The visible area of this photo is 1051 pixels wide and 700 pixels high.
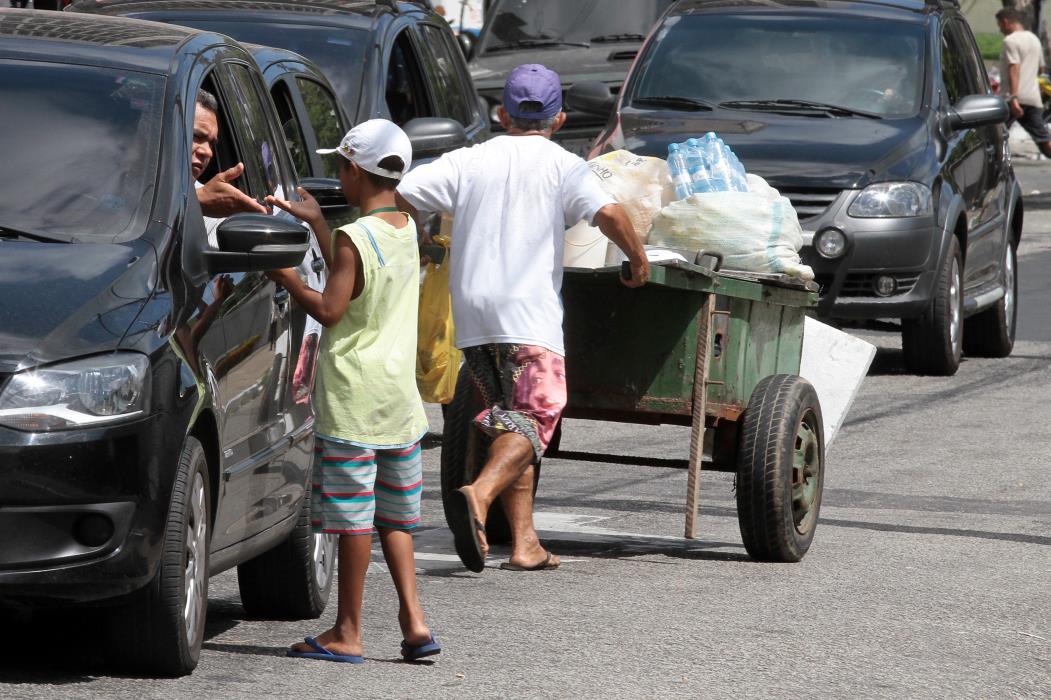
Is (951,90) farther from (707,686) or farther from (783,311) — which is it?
(707,686)

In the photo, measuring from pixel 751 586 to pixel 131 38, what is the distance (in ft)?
9.07

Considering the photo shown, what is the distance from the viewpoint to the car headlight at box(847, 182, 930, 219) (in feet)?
41.1

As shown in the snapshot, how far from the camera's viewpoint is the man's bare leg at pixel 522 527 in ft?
24.5

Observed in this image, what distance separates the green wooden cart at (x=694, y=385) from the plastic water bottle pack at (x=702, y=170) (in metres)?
0.50

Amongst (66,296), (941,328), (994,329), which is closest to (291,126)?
(66,296)

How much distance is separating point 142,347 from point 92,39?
5.05 feet

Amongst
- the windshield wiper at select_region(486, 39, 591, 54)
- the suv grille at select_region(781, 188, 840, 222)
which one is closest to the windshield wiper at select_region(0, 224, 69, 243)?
the suv grille at select_region(781, 188, 840, 222)

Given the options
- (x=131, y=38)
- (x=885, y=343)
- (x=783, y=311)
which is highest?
(x=131, y=38)

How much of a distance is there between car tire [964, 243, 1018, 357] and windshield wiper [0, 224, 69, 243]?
9581mm

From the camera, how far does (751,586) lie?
7285 millimetres

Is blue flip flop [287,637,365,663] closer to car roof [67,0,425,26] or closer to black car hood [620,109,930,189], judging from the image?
car roof [67,0,425,26]

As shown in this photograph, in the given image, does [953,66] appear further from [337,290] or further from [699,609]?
[337,290]

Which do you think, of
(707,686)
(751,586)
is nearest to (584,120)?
(751,586)

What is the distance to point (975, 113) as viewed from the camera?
13.1 meters
